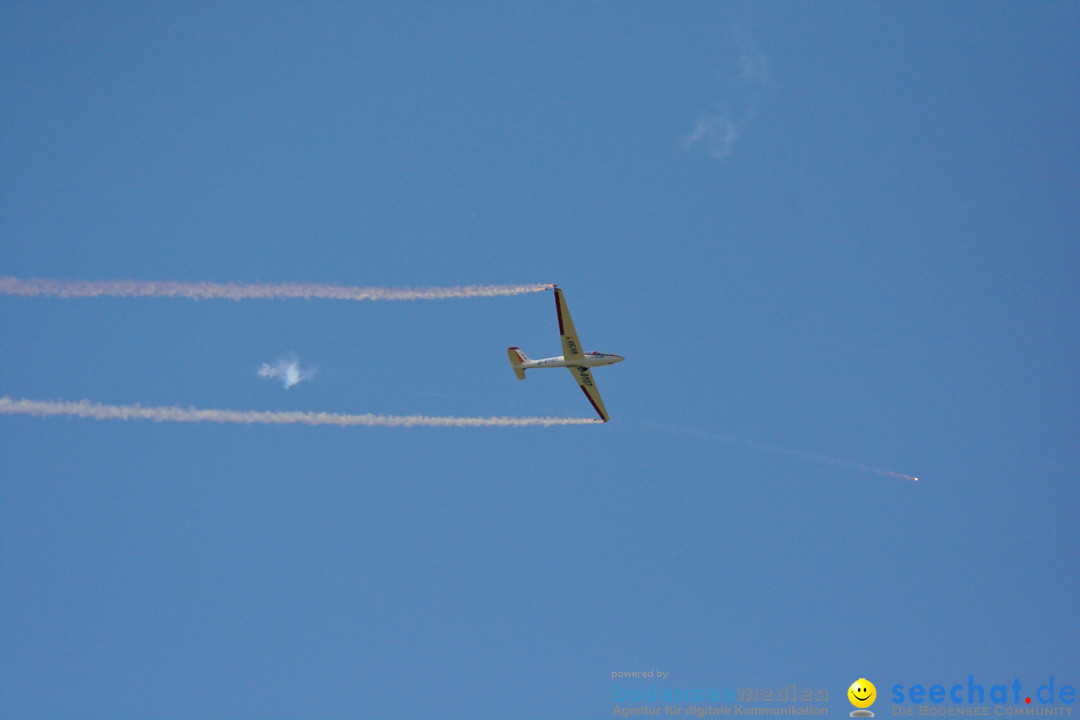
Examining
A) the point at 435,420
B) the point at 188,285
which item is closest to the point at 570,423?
the point at 435,420

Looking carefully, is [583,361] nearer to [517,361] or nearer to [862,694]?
[517,361]

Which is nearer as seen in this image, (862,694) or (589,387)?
(862,694)

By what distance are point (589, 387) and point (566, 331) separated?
5.66 metres

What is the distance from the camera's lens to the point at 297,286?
4278cm

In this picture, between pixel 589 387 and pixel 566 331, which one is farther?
pixel 589 387

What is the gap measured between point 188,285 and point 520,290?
17.1 meters

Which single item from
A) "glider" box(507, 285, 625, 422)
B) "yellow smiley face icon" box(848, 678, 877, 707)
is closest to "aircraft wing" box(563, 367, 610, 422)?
"glider" box(507, 285, 625, 422)

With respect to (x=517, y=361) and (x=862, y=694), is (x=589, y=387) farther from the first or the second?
(x=862, y=694)

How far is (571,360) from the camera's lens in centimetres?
5144

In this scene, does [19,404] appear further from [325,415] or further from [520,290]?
[520,290]

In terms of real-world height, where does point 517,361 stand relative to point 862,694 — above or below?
above

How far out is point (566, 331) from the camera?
49812mm

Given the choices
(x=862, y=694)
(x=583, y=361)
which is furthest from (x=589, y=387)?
(x=862, y=694)

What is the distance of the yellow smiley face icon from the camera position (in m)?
43.2
